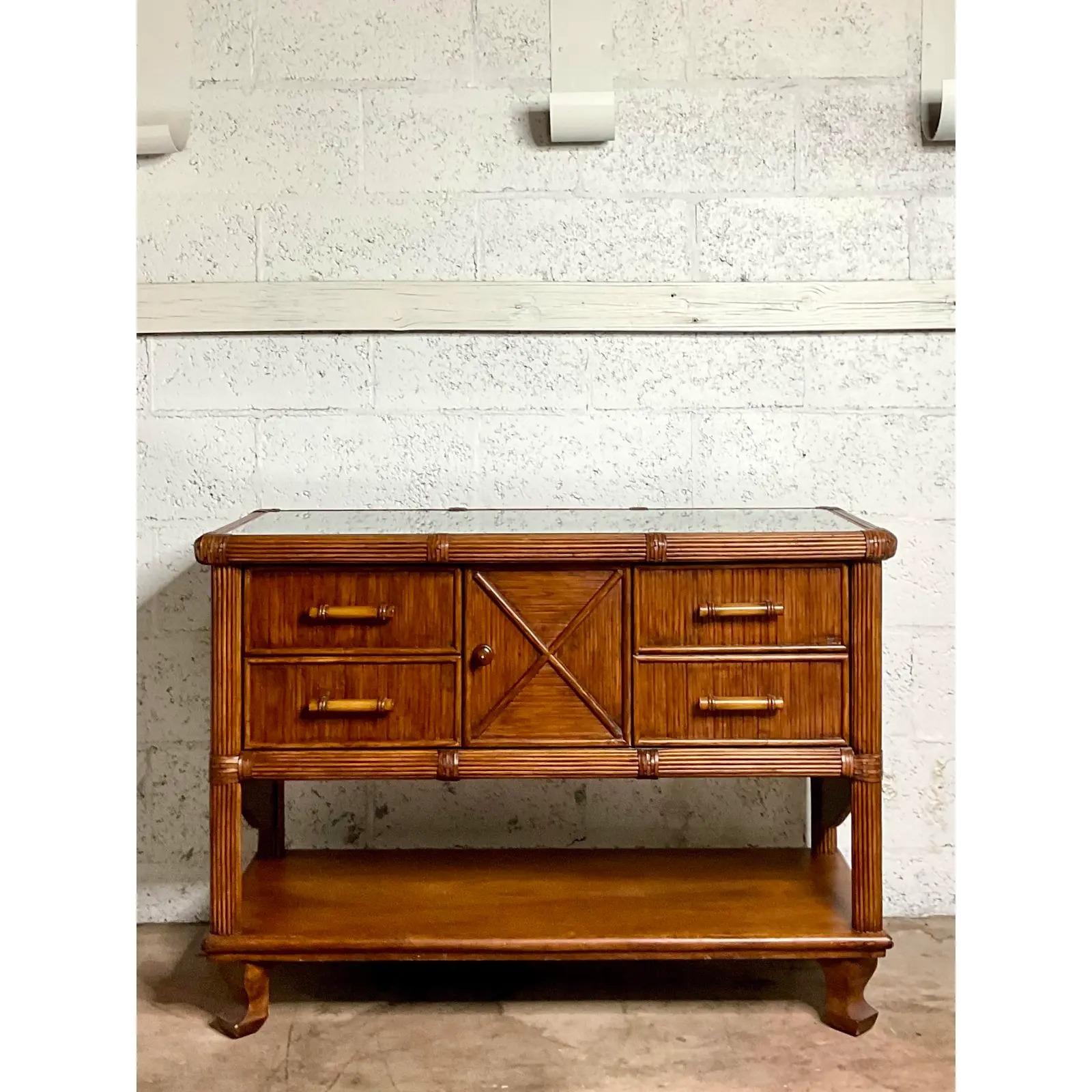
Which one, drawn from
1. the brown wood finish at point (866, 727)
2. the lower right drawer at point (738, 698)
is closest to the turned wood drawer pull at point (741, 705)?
the lower right drawer at point (738, 698)

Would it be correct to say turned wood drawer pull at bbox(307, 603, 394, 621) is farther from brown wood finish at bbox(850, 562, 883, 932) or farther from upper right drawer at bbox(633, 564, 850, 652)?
brown wood finish at bbox(850, 562, 883, 932)

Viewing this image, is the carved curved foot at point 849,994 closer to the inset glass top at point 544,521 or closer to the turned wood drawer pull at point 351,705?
the inset glass top at point 544,521

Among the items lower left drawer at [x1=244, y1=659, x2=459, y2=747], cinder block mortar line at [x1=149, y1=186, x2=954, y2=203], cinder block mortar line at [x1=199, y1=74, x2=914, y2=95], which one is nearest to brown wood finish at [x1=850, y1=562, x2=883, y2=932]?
lower left drawer at [x1=244, y1=659, x2=459, y2=747]

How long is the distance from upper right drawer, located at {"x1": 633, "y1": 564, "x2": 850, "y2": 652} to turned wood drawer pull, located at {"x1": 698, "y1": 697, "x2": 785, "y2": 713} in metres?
0.09

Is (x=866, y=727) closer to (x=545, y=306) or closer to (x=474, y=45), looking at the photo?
(x=545, y=306)

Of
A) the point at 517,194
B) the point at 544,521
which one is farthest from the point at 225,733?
the point at 517,194

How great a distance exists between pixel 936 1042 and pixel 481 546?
119cm

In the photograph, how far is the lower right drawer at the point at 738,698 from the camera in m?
1.93

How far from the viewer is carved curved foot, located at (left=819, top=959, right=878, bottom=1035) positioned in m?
1.96

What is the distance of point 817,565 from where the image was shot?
6.31ft

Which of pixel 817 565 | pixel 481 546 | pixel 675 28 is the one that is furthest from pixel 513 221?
pixel 817 565

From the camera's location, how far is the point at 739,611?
1920 mm

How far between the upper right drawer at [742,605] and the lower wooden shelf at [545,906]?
500 millimetres
